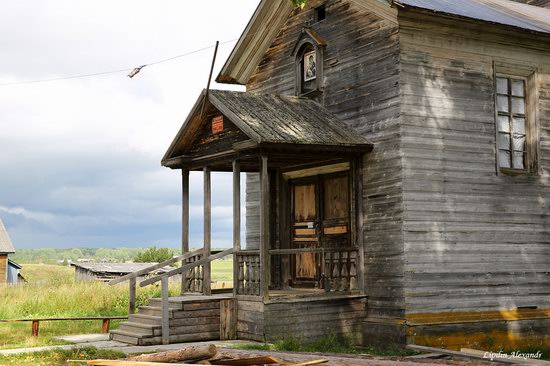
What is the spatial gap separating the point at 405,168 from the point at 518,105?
3.25m

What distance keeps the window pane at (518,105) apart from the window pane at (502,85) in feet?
0.94

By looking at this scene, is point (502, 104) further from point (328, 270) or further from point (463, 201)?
point (328, 270)

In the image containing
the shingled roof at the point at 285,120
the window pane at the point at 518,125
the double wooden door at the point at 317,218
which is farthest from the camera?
the double wooden door at the point at 317,218

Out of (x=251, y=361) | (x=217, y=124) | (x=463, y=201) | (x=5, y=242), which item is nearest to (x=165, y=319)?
(x=217, y=124)

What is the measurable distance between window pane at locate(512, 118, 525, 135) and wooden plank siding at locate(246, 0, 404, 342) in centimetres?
287

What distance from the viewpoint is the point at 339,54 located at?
15.8 m

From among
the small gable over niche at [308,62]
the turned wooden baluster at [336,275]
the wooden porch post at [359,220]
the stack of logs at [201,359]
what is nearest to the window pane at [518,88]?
the wooden porch post at [359,220]

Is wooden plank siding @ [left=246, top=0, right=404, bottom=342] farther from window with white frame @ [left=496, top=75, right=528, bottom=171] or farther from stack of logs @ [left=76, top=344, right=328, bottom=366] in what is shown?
stack of logs @ [left=76, top=344, right=328, bottom=366]

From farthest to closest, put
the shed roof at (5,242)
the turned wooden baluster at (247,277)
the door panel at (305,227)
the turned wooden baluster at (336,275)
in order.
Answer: the shed roof at (5,242) < the door panel at (305,227) < the turned wooden baluster at (336,275) < the turned wooden baluster at (247,277)

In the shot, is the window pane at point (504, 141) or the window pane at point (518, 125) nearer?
the window pane at point (504, 141)

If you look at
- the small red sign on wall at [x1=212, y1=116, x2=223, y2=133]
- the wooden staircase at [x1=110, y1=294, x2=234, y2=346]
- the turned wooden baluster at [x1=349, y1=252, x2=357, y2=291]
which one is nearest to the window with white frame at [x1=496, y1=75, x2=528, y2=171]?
the turned wooden baluster at [x1=349, y1=252, x2=357, y2=291]

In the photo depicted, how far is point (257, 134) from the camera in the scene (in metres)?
13.5

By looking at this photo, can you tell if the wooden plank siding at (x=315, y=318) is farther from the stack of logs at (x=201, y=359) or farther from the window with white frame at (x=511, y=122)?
the window with white frame at (x=511, y=122)

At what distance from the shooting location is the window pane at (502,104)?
50.2 ft
